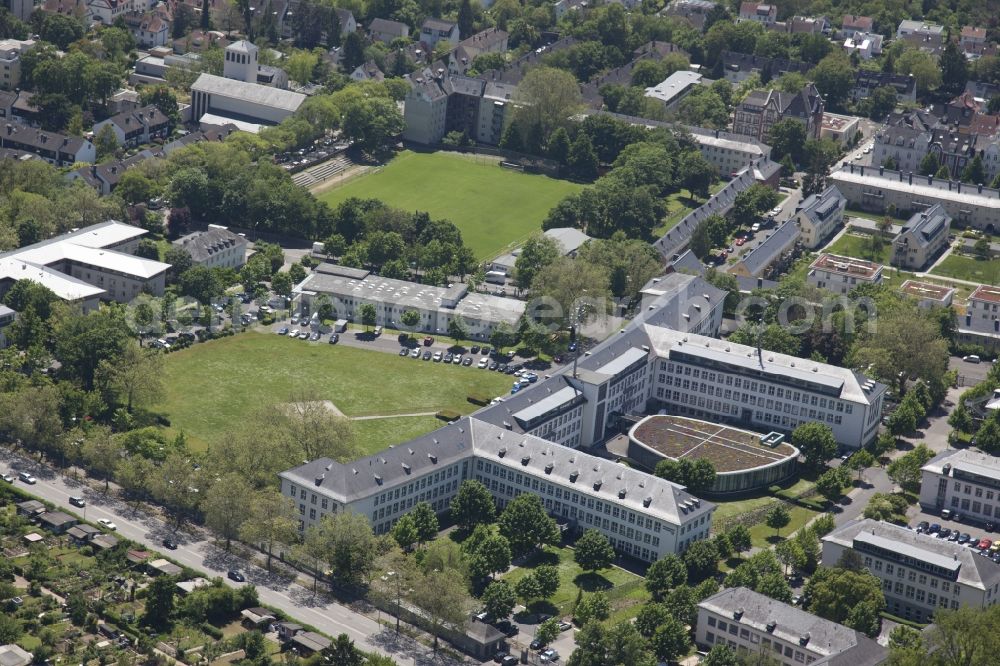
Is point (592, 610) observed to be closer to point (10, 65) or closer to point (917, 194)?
point (917, 194)

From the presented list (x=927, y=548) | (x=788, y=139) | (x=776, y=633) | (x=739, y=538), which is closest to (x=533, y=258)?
(x=739, y=538)

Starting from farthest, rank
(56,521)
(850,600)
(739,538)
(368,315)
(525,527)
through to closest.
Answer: (368,315)
(739,538)
(525,527)
(56,521)
(850,600)

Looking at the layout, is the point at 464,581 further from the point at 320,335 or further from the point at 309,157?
the point at 309,157

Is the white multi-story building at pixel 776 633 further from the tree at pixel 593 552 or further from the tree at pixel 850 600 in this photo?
the tree at pixel 593 552

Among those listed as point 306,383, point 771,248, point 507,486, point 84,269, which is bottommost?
point 306,383

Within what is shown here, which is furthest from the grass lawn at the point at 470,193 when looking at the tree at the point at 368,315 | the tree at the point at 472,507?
the tree at the point at 472,507

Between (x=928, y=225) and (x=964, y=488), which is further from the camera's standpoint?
(x=928, y=225)
